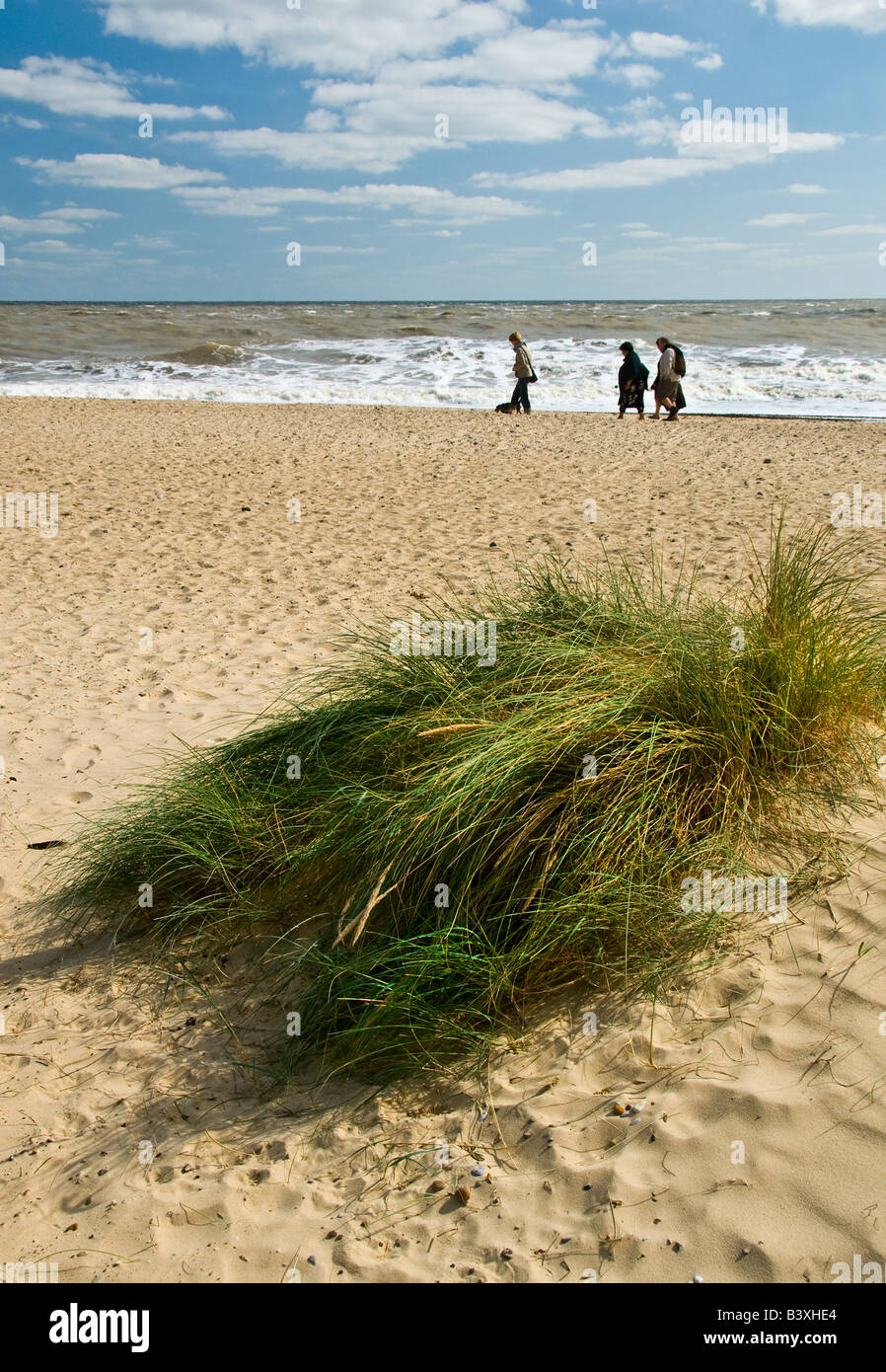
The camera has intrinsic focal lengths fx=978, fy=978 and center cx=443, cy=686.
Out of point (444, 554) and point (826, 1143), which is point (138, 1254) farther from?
point (444, 554)

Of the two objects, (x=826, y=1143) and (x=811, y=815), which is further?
(x=811, y=815)

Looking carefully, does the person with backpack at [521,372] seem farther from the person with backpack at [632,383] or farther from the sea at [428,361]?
the sea at [428,361]

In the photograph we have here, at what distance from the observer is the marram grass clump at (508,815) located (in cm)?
264

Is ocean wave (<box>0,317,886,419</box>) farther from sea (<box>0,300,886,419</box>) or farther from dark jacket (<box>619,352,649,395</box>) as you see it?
dark jacket (<box>619,352,649,395</box>)

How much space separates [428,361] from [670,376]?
1372 centimetres

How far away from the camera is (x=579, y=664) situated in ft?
10.6

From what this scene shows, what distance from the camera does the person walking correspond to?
49.1ft

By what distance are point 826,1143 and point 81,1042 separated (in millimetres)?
2020

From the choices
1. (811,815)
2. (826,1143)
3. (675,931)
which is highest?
(811,815)

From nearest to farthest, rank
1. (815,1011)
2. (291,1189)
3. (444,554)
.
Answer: (291,1189), (815,1011), (444,554)

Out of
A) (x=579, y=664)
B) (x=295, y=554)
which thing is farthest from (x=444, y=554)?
(x=579, y=664)

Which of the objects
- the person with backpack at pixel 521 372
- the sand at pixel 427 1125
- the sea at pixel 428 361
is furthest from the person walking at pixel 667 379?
Answer: the sand at pixel 427 1125

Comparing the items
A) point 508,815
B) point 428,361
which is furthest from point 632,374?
point 508,815

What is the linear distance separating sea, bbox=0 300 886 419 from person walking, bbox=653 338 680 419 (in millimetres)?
2024
